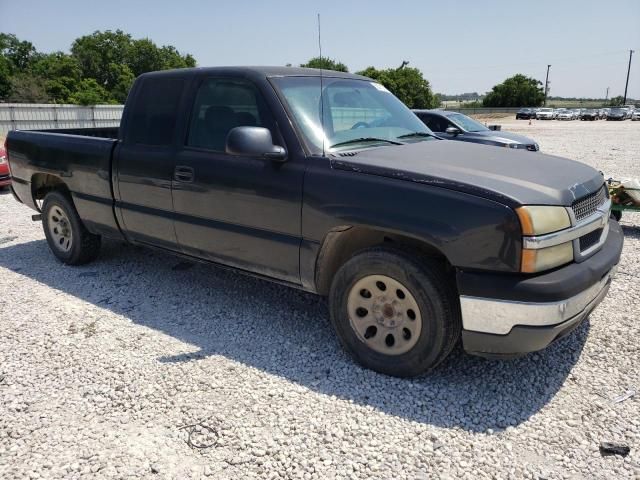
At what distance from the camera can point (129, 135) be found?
4461 millimetres

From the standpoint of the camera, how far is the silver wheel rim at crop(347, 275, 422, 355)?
3080mm

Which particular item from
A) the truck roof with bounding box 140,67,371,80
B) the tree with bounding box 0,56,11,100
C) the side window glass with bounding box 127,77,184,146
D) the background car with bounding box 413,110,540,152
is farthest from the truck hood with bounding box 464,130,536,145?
the tree with bounding box 0,56,11,100

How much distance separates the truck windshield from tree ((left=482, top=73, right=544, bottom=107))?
8664 centimetres

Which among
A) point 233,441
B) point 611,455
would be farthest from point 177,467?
point 611,455

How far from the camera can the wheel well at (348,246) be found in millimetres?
3090

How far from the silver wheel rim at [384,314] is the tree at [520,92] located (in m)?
87.9

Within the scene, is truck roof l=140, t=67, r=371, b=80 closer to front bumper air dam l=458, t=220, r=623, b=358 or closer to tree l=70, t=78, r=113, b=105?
front bumper air dam l=458, t=220, r=623, b=358

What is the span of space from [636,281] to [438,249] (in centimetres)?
312

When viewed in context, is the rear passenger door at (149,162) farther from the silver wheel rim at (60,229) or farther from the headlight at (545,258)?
the headlight at (545,258)

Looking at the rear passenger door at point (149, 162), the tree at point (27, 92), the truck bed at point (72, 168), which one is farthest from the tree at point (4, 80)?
the rear passenger door at point (149, 162)

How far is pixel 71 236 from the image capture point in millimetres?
5324

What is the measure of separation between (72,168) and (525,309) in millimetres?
4317

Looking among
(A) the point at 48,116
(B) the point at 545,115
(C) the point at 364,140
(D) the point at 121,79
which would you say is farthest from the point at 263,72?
(D) the point at 121,79

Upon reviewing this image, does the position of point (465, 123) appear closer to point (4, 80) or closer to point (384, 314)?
point (384, 314)
